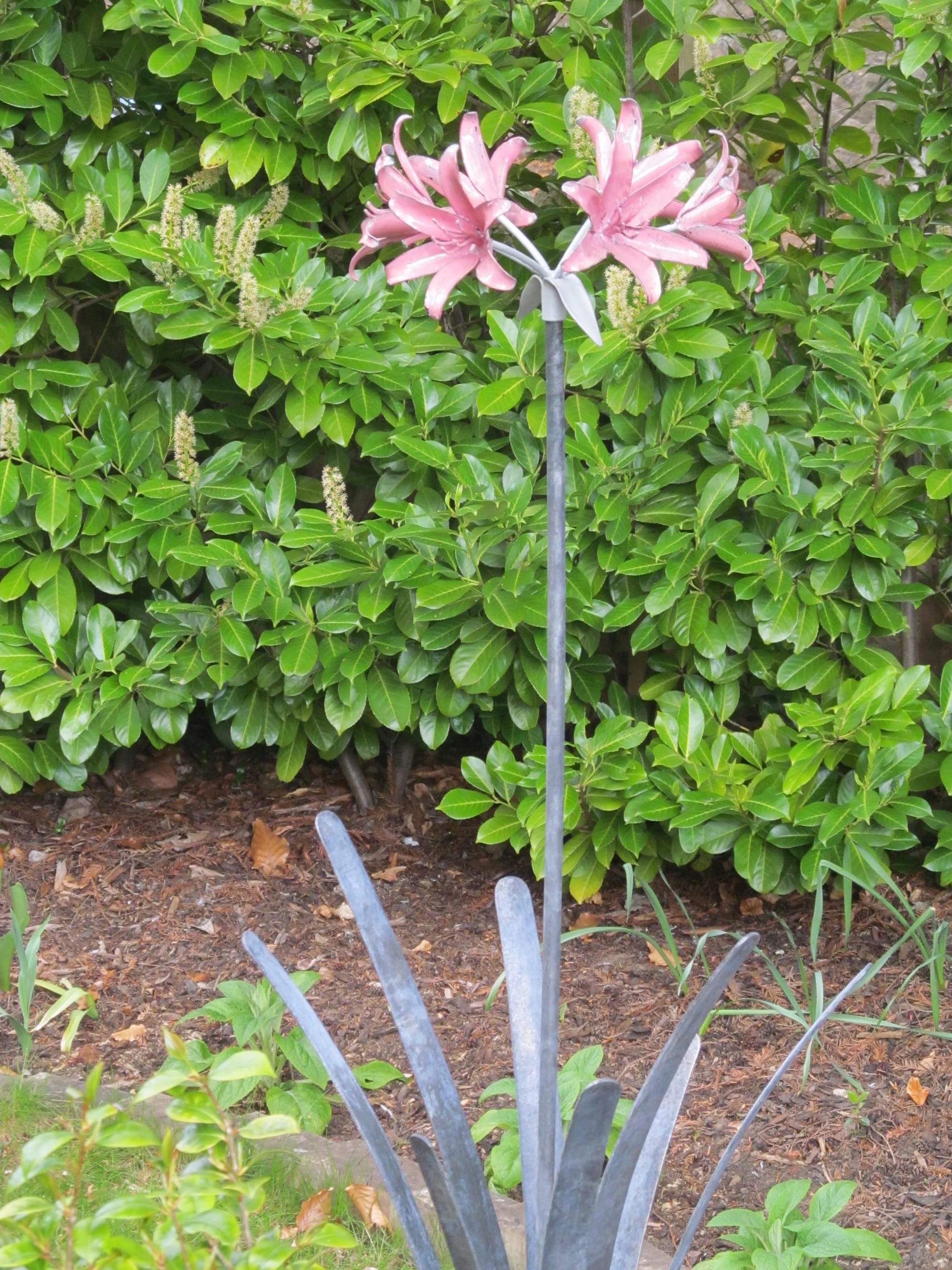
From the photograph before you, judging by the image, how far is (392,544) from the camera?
286 cm

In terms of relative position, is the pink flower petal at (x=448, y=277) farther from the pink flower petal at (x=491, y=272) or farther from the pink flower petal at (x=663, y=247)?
the pink flower petal at (x=663, y=247)

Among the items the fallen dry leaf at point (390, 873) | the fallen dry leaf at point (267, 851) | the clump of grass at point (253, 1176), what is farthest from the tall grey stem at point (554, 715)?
the fallen dry leaf at point (267, 851)

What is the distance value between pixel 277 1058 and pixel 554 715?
1285 millimetres

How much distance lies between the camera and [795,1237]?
1.89 metres

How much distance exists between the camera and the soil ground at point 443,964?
2168 millimetres

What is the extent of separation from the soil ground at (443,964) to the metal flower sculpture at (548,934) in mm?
536

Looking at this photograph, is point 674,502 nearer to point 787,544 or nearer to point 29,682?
point 787,544

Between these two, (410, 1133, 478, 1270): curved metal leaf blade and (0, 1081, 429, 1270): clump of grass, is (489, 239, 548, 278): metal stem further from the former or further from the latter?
(0, 1081, 429, 1270): clump of grass

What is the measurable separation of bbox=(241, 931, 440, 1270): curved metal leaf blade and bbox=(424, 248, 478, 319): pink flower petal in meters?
0.88

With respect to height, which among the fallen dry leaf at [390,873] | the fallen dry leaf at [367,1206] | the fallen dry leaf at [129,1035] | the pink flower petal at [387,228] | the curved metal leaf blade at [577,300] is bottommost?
the fallen dry leaf at [367,1206]

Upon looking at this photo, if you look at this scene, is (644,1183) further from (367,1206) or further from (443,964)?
(443,964)

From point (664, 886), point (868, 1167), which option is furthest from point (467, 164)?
point (664, 886)

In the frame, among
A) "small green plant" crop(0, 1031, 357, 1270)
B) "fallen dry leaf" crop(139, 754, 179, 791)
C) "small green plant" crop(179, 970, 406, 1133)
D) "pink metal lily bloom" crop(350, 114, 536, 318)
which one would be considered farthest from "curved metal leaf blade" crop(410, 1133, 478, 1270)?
"fallen dry leaf" crop(139, 754, 179, 791)

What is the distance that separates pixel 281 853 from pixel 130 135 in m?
1.86
